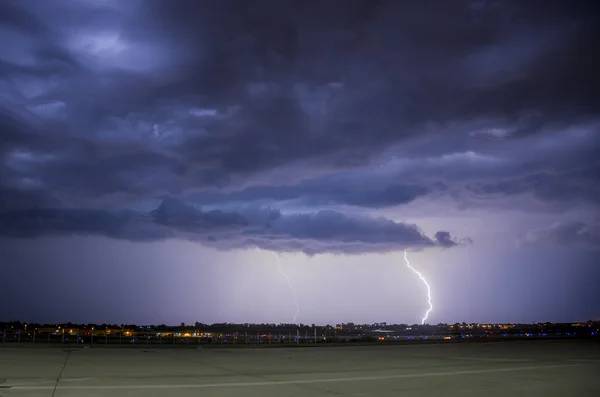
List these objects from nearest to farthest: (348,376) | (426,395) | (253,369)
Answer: (426,395) < (348,376) < (253,369)

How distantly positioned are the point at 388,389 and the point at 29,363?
43.6 ft

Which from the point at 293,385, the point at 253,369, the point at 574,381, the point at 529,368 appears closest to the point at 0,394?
the point at 293,385

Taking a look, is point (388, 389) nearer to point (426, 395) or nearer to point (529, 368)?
point (426, 395)

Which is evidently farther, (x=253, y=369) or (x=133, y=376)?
(x=253, y=369)

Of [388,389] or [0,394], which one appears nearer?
[0,394]

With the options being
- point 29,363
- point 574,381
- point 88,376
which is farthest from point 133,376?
point 574,381

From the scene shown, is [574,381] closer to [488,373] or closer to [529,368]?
[488,373]

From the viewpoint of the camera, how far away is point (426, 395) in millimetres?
13242

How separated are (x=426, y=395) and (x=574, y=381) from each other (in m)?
6.06

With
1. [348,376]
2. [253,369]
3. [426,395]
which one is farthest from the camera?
[253,369]

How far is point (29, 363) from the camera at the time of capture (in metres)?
19.6

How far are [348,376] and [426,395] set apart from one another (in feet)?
14.1

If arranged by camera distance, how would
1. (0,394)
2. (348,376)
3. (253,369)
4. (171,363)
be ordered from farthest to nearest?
(171,363), (253,369), (348,376), (0,394)

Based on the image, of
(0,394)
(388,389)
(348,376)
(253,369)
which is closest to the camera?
(0,394)
